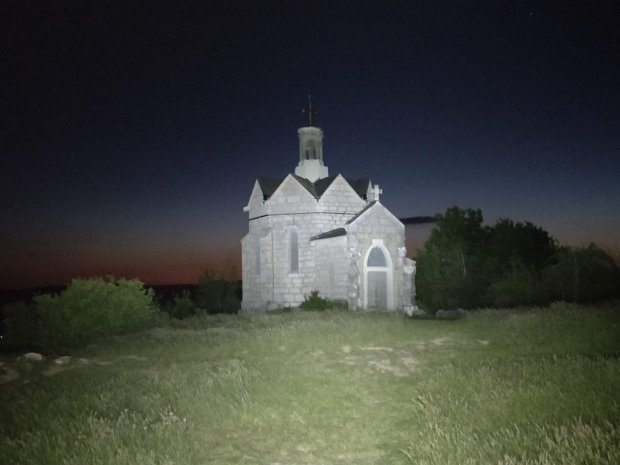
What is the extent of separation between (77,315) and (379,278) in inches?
586

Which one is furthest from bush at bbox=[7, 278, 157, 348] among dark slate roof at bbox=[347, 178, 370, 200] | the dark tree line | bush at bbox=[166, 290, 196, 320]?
the dark tree line

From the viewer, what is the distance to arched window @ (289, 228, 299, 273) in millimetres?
29281

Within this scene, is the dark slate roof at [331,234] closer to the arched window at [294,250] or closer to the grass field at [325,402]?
the arched window at [294,250]

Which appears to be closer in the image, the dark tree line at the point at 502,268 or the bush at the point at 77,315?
the bush at the point at 77,315

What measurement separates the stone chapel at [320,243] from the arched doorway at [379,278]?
0.05 meters

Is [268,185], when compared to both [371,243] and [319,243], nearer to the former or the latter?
[319,243]

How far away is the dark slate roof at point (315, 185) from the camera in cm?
3003

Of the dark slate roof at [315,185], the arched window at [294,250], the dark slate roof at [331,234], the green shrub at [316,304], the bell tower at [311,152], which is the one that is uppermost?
the bell tower at [311,152]

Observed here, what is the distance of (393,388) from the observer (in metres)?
10.1

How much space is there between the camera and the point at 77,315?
19062mm

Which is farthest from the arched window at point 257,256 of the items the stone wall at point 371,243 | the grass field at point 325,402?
the grass field at point 325,402

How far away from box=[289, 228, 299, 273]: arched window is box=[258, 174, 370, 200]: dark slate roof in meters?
2.53

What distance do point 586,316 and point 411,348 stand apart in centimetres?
699

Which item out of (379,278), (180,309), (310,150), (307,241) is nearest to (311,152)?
(310,150)
